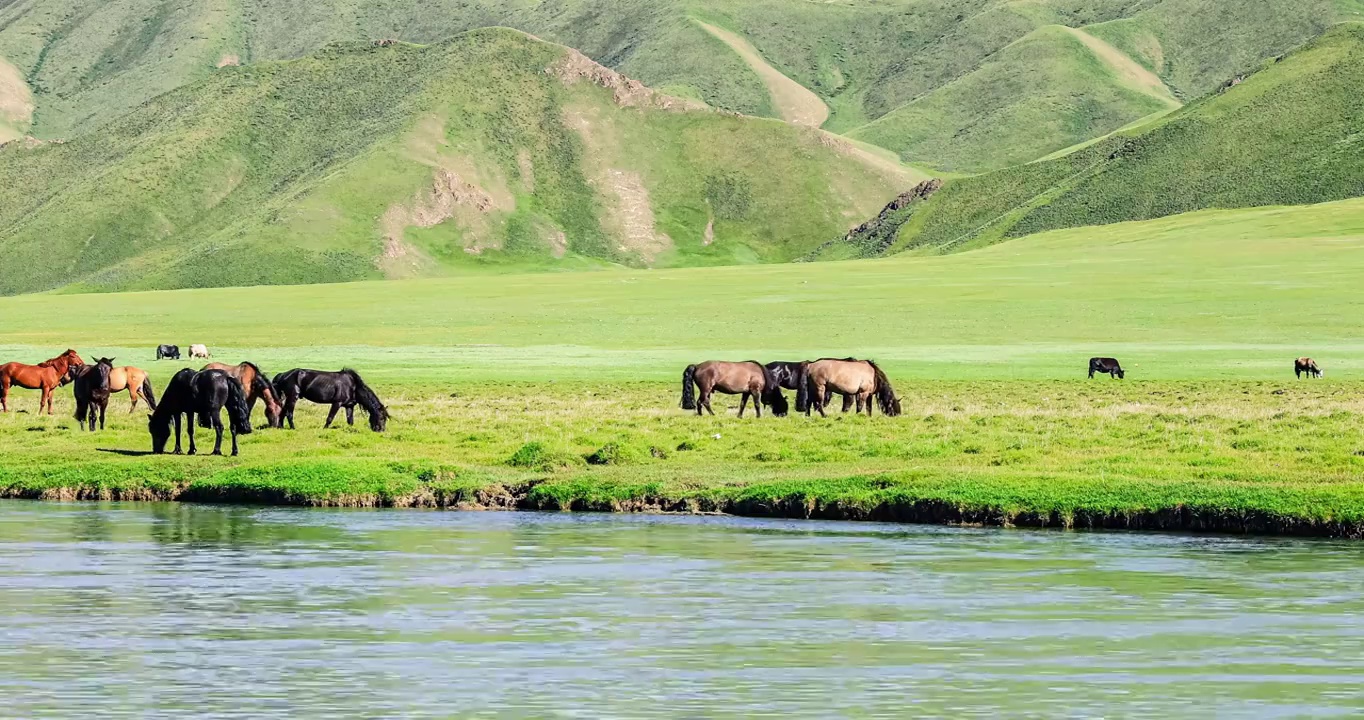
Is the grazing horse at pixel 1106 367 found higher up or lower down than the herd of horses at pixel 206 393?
higher up

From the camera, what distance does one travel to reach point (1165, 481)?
110 ft

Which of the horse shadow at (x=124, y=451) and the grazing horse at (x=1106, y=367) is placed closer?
the horse shadow at (x=124, y=451)

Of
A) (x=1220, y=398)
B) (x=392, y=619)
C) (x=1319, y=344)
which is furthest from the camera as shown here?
(x=1319, y=344)

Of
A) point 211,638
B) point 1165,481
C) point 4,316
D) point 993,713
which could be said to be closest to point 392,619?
point 211,638

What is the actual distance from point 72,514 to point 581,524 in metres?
9.42

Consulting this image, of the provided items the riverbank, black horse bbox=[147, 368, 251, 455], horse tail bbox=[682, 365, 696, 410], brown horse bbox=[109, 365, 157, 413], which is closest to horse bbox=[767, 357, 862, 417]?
the riverbank

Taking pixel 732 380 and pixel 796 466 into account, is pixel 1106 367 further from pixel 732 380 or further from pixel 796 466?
pixel 796 466

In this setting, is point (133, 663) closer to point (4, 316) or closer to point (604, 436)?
point (604, 436)

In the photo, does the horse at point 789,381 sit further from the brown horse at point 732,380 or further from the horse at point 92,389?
the horse at point 92,389

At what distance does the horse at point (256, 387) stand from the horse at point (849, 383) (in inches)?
543

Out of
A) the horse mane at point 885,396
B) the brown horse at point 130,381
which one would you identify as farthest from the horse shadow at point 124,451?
the horse mane at point 885,396

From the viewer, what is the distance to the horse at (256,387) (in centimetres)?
4419

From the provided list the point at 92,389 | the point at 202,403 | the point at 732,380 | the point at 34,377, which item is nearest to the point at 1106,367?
the point at 732,380

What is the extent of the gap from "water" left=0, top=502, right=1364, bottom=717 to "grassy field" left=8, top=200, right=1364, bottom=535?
2.43 m
